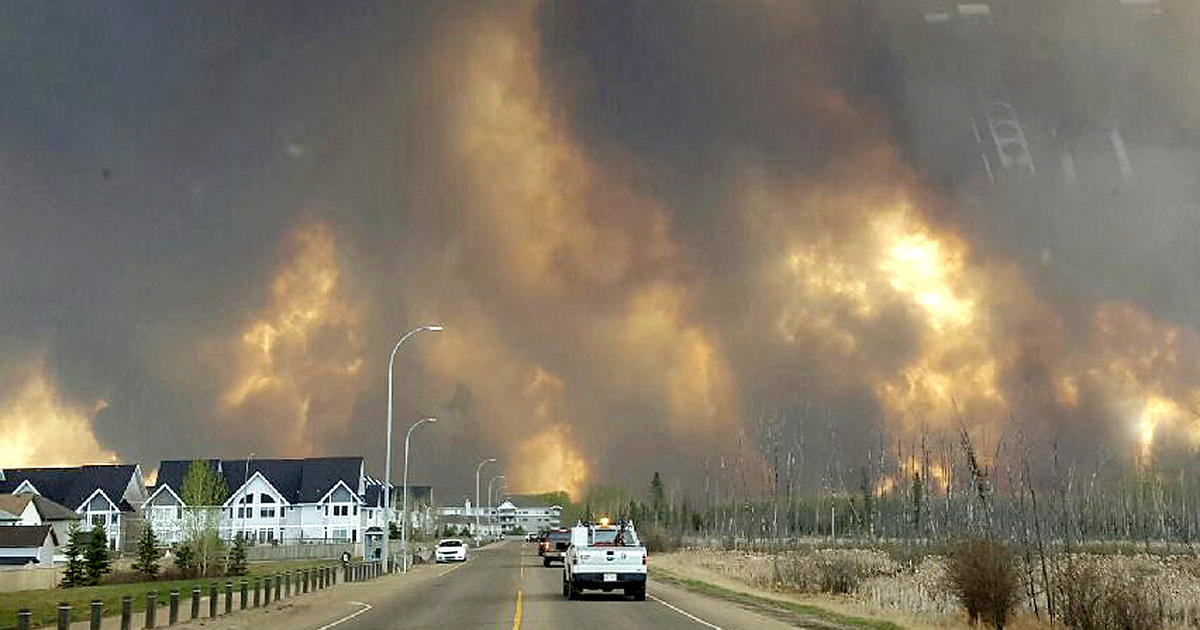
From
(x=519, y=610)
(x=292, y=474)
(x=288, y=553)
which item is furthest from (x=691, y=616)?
(x=292, y=474)

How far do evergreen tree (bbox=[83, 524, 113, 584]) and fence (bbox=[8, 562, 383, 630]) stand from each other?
17.8 metres

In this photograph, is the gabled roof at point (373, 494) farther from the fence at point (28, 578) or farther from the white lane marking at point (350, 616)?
the white lane marking at point (350, 616)

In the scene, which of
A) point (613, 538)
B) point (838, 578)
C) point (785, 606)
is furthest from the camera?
point (838, 578)

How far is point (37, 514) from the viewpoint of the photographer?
3723 inches

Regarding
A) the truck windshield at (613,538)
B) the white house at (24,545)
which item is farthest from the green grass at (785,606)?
the white house at (24,545)

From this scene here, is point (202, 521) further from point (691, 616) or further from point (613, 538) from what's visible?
point (691, 616)

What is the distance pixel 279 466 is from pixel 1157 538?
323 ft

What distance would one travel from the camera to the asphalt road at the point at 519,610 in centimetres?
2761

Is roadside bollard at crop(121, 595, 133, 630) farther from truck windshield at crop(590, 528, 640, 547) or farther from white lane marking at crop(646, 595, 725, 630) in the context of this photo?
truck windshield at crop(590, 528, 640, 547)

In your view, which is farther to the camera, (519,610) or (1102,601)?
(519,610)

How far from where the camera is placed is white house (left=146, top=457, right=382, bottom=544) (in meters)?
134

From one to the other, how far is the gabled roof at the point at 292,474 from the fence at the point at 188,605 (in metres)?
84.4

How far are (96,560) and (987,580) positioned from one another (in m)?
52.1

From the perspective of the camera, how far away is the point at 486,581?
170 feet
